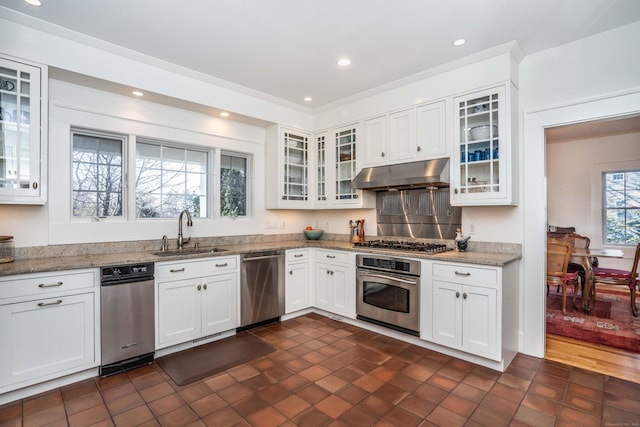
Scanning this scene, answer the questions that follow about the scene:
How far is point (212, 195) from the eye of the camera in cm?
393

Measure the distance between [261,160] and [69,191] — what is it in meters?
2.16

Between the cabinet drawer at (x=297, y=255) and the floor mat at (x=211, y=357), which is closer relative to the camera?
the floor mat at (x=211, y=357)

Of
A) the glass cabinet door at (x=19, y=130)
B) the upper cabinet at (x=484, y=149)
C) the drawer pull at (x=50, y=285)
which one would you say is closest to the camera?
the drawer pull at (x=50, y=285)

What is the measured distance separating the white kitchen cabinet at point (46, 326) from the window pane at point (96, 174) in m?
0.91

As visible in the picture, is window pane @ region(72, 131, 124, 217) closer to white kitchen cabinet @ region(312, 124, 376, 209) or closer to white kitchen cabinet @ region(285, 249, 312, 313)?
white kitchen cabinet @ region(285, 249, 312, 313)

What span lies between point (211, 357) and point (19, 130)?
7.85 ft

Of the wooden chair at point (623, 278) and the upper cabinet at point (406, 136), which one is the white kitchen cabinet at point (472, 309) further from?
the wooden chair at point (623, 278)

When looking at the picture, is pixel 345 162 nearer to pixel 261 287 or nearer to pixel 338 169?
pixel 338 169

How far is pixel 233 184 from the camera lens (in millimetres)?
4191

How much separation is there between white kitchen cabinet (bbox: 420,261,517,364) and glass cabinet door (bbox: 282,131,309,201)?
210 cm

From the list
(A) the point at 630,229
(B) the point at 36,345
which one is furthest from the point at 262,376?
(A) the point at 630,229

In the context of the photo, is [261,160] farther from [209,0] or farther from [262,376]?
[262,376]

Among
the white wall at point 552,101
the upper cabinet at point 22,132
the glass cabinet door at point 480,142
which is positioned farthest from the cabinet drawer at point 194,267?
the white wall at point 552,101

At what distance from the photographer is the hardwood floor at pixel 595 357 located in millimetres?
2619
